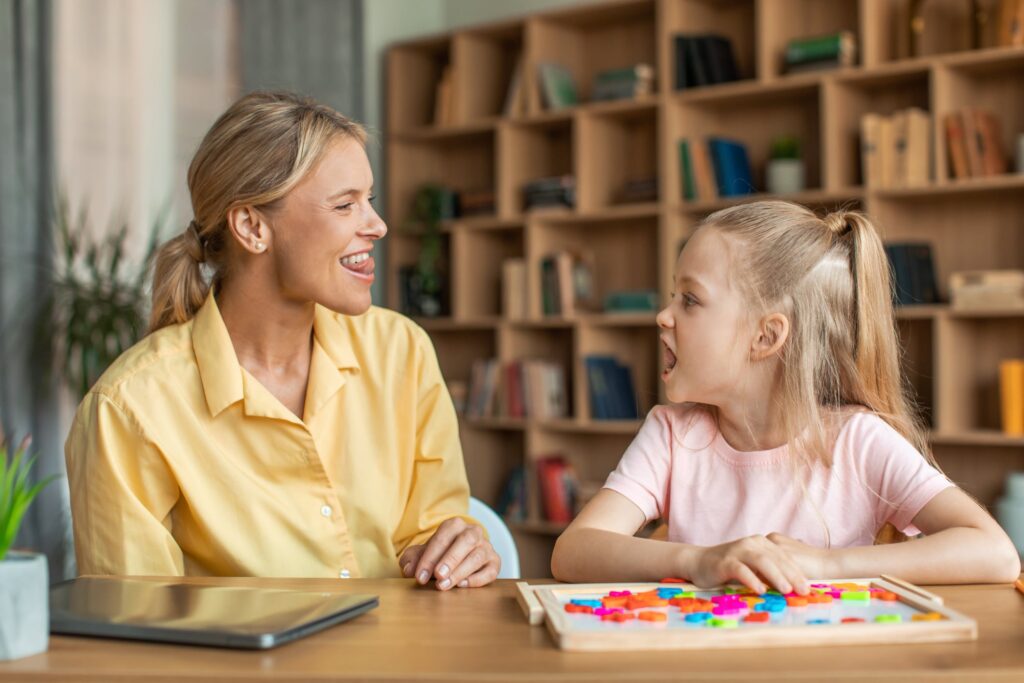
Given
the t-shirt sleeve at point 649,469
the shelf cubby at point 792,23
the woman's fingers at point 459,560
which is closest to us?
the woman's fingers at point 459,560

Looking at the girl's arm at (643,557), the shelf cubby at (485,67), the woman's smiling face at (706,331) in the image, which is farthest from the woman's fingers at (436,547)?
the shelf cubby at (485,67)

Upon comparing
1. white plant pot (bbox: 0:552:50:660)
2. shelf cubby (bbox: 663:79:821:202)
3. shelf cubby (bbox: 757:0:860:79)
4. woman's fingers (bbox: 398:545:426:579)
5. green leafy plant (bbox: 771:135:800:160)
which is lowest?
woman's fingers (bbox: 398:545:426:579)

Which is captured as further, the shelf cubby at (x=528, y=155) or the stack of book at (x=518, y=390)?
the shelf cubby at (x=528, y=155)

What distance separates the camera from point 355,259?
1.82 meters

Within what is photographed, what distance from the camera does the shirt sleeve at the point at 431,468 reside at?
1.79m

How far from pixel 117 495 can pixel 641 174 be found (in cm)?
340

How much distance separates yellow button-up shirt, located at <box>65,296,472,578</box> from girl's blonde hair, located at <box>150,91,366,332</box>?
8 cm

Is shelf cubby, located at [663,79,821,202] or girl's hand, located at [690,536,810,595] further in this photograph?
shelf cubby, located at [663,79,821,202]

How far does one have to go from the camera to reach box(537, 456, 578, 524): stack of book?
4430mm

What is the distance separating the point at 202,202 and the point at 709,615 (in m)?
1.22

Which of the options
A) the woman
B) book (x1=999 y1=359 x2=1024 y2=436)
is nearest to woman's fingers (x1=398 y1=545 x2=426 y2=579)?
the woman

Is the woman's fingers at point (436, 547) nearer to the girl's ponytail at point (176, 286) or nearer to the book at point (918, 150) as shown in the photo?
the girl's ponytail at point (176, 286)

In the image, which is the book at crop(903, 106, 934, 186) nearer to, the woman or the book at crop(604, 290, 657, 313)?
the book at crop(604, 290, 657, 313)

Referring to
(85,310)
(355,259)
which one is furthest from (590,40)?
(355,259)
